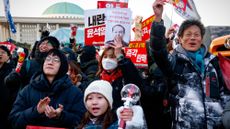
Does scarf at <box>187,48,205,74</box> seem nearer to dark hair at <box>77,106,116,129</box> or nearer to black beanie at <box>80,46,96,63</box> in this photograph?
dark hair at <box>77,106,116,129</box>

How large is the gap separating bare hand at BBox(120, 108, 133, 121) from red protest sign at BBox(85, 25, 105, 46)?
3.19 m

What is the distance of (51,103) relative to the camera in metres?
3.40

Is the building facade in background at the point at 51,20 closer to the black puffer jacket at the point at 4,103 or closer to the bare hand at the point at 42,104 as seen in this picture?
the black puffer jacket at the point at 4,103

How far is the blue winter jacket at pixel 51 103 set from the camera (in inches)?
130

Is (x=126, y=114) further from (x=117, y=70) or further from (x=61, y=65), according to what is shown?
(x=117, y=70)

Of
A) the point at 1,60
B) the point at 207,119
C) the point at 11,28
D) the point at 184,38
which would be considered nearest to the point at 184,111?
the point at 207,119

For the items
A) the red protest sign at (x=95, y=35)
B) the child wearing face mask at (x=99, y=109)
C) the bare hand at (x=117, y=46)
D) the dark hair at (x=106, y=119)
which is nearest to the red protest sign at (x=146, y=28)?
the red protest sign at (x=95, y=35)

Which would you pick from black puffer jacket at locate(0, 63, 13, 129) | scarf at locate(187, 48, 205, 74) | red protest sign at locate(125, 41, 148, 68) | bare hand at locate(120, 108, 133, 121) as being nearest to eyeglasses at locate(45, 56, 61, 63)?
scarf at locate(187, 48, 205, 74)

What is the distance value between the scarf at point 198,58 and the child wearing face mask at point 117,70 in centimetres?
80

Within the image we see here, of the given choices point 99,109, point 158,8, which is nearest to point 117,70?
point 158,8

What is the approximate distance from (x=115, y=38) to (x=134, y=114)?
7.27ft

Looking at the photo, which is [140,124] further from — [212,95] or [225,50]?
[225,50]

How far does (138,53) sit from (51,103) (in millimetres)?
2253

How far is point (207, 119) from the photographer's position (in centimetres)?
303
